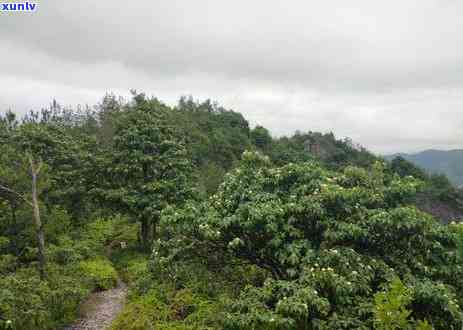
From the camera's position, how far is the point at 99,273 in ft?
48.9

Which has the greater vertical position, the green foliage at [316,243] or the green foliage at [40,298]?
the green foliage at [316,243]

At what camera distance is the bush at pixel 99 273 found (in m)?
14.4

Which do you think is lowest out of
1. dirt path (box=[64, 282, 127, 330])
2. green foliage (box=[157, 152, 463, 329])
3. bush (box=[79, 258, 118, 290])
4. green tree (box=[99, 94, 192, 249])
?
dirt path (box=[64, 282, 127, 330])

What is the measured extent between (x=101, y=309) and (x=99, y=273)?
2482 millimetres

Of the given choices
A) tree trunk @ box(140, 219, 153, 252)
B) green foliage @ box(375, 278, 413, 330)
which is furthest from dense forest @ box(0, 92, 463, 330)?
tree trunk @ box(140, 219, 153, 252)

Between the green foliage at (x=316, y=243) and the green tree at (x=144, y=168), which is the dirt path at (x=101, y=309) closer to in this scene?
the green foliage at (x=316, y=243)

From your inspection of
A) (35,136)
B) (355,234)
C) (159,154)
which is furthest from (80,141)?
(355,234)

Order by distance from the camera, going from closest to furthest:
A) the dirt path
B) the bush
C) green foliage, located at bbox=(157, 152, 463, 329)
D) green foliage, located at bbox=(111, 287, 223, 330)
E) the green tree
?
green foliage, located at bbox=(157, 152, 463, 329) → green foliage, located at bbox=(111, 287, 223, 330) → the dirt path → the bush → the green tree

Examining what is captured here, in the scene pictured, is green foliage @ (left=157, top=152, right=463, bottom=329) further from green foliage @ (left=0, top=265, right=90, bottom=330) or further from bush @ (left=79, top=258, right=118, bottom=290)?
bush @ (left=79, top=258, right=118, bottom=290)

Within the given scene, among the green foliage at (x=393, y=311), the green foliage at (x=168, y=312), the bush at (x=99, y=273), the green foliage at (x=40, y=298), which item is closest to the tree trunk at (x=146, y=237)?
the bush at (x=99, y=273)

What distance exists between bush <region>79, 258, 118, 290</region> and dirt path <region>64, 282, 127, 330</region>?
273mm

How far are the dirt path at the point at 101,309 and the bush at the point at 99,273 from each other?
0.27m

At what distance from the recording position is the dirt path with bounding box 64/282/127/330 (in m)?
11.2

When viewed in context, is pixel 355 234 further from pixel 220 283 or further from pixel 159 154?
pixel 159 154
